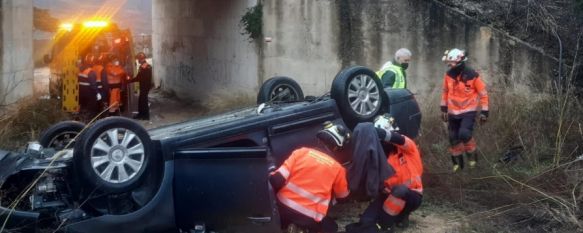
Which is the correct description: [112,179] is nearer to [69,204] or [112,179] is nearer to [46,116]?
[69,204]

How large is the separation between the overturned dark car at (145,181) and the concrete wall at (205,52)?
788cm

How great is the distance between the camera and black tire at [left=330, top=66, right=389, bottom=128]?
5715mm

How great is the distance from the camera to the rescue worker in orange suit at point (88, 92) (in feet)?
36.3

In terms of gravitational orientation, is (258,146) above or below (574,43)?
below

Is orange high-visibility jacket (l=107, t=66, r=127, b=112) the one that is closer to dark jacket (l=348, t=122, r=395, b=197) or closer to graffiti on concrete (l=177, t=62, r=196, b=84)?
graffiti on concrete (l=177, t=62, r=196, b=84)

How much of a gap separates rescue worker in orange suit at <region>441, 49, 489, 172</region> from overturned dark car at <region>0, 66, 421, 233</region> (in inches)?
129

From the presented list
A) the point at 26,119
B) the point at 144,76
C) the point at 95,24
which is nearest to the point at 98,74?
the point at 144,76


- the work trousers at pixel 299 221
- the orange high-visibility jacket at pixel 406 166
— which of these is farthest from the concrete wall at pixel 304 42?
the work trousers at pixel 299 221

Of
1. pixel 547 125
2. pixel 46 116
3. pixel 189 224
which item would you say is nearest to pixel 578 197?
pixel 547 125

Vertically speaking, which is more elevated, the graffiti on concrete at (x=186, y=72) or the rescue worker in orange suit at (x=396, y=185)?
the graffiti on concrete at (x=186, y=72)

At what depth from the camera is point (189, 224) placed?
4.80m

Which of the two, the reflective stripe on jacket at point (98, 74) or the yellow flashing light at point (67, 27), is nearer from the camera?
the reflective stripe on jacket at point (98, 74)

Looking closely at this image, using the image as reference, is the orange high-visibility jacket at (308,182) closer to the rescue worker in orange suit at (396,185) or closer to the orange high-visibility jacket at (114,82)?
the rescue worker in orange suit at (396,185)

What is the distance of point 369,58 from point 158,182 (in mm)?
6819
